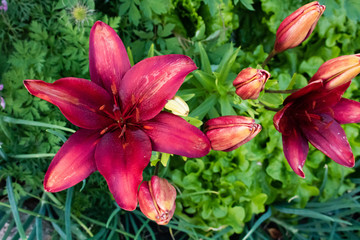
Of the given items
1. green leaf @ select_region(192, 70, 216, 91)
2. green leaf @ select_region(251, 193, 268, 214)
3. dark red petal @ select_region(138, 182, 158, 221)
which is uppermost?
green leaf @ select_region(192, 70, 216, 91)

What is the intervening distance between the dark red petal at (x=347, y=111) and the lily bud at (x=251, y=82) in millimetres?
255

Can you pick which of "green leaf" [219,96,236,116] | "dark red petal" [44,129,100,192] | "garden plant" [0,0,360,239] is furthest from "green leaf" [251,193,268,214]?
"dark red petal" [44,129,100,192]

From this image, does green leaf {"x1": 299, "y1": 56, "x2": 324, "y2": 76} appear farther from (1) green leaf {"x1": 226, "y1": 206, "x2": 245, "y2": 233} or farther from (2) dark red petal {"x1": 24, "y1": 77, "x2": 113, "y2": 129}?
(2) dark red petal {"x1": 24, "y1": 77, "x2": 113, "y2": 129}

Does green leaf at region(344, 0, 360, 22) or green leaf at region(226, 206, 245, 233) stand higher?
green leaf at region(344, 0, 360, 22)

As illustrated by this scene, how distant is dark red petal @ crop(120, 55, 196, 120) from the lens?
0.71m

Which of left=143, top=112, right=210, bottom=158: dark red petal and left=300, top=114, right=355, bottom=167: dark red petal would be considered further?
left=300, top=114, right=355, bottom=167: dark red petal

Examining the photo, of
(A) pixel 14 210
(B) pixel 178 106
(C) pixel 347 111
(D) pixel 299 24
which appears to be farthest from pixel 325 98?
(A) pixel 14 210

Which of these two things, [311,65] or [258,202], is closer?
[258,202]

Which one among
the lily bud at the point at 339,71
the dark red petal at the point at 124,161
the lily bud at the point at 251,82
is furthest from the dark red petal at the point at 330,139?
the dark red petal at the point at 124,161

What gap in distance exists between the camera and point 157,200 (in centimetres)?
73

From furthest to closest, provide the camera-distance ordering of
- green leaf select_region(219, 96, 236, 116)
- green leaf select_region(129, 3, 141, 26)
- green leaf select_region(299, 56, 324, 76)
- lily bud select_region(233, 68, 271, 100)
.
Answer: green leaf select_region(299, 56, 324, 76) < green leaf select_region(129, 3, 141, 26) < green leaf select_region(219, 96, 236, 116) < lily bud select_region(233, 68, 271, 100)

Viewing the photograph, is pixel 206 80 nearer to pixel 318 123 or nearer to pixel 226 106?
pixel 226 106

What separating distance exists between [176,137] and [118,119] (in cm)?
16

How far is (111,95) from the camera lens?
767 mm
